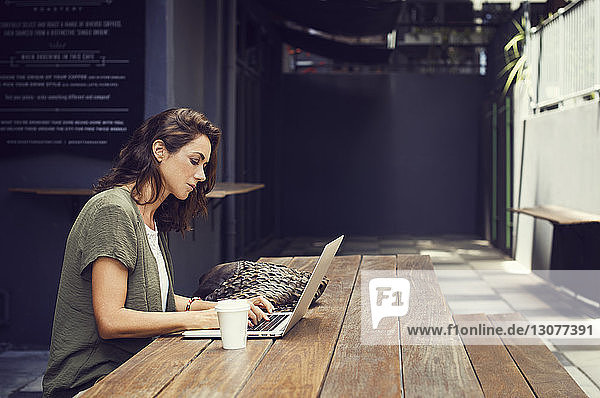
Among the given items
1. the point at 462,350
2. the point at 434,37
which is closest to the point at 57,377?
the point at 462,350

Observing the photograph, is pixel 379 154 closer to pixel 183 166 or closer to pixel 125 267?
pixel 183 166

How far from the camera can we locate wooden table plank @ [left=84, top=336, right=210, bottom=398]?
135 centimetres

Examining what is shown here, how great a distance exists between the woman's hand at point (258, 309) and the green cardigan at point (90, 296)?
0.26 m

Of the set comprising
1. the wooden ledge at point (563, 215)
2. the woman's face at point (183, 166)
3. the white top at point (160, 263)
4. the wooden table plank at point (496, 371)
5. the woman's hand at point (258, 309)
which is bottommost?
the wooden table plank at point (496, 371)

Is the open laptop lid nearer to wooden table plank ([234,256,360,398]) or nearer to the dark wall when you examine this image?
wooden table plank ([234,256,360,398])

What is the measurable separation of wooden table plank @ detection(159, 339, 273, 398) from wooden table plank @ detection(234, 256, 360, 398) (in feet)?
0.07

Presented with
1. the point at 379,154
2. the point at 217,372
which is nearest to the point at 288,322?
the point at 217,372

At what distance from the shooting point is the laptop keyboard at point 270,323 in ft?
6.04

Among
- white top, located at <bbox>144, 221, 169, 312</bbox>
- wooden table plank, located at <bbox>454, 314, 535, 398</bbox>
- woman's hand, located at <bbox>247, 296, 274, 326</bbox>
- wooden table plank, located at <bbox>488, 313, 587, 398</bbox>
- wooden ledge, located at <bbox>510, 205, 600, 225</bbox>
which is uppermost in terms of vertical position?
white top, located at <bbox>144, 221, 169, 312</bbox>

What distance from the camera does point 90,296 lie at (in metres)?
1.90

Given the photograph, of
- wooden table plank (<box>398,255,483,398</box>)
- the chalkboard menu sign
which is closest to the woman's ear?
wooden table plank (<box>398,255,483,398</box>)

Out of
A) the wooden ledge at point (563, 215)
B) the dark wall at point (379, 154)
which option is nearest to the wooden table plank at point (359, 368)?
the wooden ledge at point (563, 215)

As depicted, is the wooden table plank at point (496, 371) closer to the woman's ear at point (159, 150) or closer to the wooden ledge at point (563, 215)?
the woman's ear at point (159, 150)

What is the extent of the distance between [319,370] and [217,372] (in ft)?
0.65
